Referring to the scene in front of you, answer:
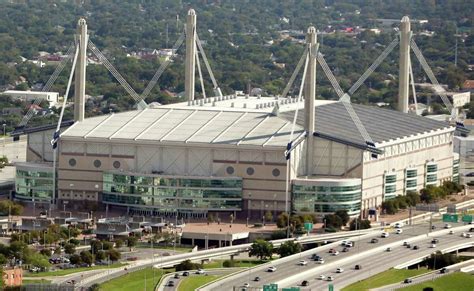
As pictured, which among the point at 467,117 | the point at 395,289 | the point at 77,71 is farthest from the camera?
the point at 467,117

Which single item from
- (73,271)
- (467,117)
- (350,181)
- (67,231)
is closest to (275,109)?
(350,181)

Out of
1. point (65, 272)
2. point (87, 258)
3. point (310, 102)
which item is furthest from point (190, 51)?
point (65, 272)

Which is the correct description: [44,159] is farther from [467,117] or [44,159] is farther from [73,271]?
[467,117]

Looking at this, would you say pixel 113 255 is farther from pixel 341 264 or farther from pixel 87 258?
pixel 341 264

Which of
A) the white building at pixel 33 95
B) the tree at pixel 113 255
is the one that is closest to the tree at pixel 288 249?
the tree at pixel 113 255

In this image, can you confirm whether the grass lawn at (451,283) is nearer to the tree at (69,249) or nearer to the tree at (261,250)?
the tree at (261,250)

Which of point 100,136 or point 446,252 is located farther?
point 100,136

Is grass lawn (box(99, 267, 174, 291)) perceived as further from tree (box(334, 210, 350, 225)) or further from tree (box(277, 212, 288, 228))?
tree (box(334, 210, 350, 225))

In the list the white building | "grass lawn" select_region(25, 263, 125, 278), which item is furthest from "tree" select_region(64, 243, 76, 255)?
the white building
